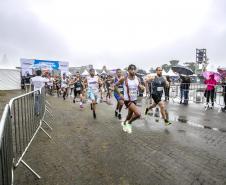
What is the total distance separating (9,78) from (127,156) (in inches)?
1037

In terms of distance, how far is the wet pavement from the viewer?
3.61 metres

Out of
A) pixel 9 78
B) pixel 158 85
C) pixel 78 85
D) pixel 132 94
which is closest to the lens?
pixel 132 94

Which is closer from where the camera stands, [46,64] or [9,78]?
[46,64]

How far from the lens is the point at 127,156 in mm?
4559

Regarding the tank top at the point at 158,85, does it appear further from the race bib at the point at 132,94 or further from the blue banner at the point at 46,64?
the blue banner at the point at 46,64

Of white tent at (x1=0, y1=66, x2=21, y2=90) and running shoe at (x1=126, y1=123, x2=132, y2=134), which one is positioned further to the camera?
white tent at (x1=0, y1=66, x2=21, y2=90)

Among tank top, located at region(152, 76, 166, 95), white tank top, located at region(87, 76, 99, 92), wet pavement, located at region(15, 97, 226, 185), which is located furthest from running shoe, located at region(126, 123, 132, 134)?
white tank top, located at region(87, 76, 99, 92)

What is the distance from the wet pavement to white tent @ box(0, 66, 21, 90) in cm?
2252

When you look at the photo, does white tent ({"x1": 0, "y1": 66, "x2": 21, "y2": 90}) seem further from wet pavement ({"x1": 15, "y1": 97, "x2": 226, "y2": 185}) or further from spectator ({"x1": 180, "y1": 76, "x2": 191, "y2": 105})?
wet pavement ({"x1": 15, "y1": 97, "x2": 226, "y2": 185})

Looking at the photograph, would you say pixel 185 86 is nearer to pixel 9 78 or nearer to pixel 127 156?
pixel 127 156

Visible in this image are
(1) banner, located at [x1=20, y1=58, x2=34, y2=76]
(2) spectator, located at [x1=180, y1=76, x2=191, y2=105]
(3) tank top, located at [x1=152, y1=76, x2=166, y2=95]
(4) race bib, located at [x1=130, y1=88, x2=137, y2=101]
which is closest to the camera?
(4) race bib, located at [x1=130, y1=88, x2=137, y2=101]

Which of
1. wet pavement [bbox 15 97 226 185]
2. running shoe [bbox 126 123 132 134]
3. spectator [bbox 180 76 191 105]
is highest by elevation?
spectator [bbox 180 76 191 105]

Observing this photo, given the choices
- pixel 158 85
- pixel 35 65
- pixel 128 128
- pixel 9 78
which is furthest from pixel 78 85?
pixel 9 78

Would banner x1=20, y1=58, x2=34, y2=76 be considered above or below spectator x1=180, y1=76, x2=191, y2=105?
above
